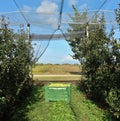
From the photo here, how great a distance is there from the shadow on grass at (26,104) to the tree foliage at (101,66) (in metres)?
1.84

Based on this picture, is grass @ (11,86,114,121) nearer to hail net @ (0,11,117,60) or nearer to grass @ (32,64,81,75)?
hail net @ (0,11,117,60)

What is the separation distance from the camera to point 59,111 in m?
12.1

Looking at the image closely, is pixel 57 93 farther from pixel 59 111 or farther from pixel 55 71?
pixel 55 71

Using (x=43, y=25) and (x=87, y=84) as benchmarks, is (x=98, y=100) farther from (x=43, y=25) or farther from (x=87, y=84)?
(x=43, y=25)

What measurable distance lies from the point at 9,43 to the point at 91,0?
469cm

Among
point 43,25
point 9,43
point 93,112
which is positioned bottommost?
point 93,112

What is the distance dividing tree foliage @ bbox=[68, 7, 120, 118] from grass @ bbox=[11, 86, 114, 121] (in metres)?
0.54

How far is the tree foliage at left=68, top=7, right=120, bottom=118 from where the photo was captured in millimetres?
11344

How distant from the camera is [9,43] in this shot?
1029cm

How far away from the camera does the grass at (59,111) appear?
449 inches

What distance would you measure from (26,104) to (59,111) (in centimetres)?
149

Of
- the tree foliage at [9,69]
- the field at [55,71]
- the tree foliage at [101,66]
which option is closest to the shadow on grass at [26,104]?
the tree foliage at [9,69]

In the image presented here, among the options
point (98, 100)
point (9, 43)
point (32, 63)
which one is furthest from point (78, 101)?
point (9, 43)

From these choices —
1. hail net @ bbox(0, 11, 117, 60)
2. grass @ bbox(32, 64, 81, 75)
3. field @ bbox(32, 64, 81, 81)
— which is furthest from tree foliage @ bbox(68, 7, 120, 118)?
grass @ bbox(32, 64, 81, 75)
